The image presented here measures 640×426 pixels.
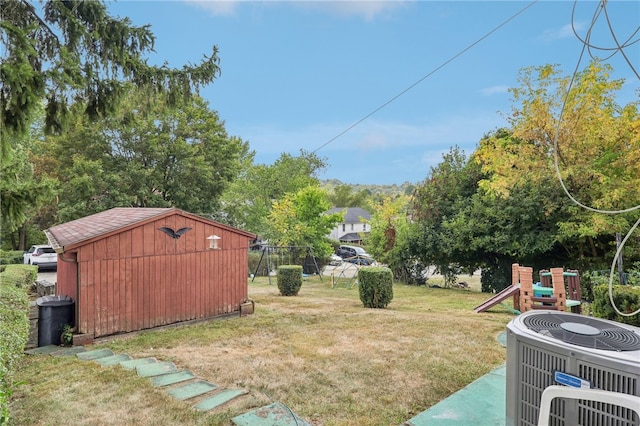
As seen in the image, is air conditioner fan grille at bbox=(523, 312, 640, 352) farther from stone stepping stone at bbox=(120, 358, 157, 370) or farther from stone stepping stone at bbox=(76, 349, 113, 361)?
stone stepping stone at bbox=(76, 349, 113, 361)

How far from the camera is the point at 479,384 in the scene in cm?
334

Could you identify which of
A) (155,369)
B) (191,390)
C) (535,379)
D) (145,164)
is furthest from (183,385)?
(145,164)

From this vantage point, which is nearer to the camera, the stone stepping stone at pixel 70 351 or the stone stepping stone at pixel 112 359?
the stone stepping stone at pixel 112 359

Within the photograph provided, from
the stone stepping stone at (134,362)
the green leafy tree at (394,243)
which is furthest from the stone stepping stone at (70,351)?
the green leafy tree at (394,243)

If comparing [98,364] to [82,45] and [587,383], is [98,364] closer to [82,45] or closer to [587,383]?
[82,45]

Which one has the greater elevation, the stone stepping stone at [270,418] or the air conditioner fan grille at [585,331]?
the air conditioner fan grille at [585,331]

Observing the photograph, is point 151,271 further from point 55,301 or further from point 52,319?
point 52,319

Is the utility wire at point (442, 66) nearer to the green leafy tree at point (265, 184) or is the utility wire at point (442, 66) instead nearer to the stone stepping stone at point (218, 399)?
the stone stepping stone at point (218, 399)

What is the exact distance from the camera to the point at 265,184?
2884 centimetres

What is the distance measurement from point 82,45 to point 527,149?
36.7 ft

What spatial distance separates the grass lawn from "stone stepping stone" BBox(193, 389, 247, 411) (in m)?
0.08

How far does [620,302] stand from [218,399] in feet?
18.6

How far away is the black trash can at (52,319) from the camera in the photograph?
5.54 m

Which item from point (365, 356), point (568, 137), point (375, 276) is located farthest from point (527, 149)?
point (365, 356)
